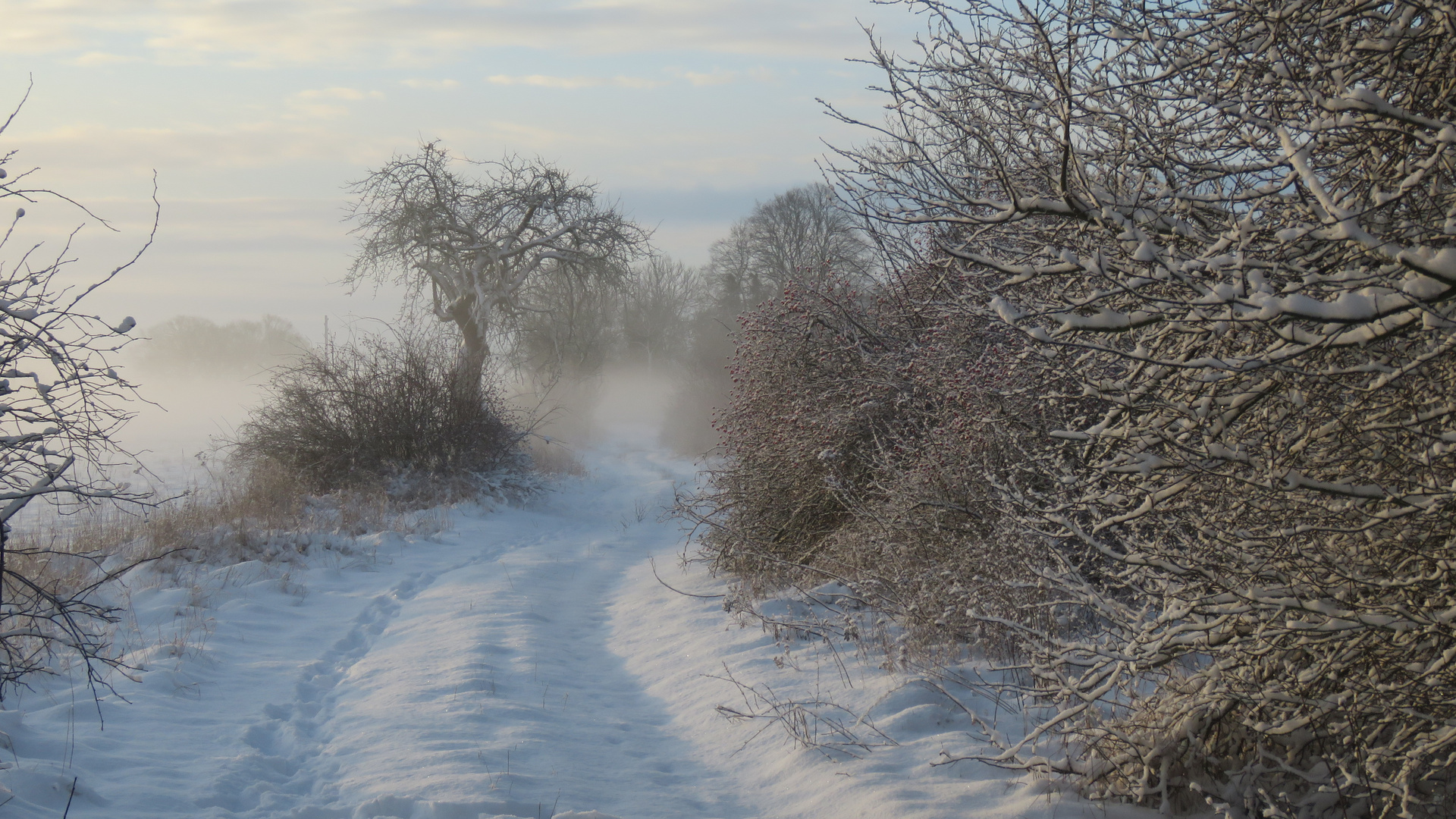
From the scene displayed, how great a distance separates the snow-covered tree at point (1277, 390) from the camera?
7.23 ft

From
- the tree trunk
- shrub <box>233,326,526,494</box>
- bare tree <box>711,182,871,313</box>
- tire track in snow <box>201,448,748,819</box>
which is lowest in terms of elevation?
tire track in snow <box>201,448,748,819</box>

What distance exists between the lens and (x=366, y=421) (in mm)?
15070

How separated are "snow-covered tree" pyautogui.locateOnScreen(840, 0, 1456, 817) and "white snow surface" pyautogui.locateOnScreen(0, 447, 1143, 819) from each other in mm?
872

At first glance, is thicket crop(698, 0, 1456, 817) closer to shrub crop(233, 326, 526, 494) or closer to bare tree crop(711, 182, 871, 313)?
shrub crop(233, 326, 526, 494)

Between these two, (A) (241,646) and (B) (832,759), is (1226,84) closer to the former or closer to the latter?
(B) (832,759)

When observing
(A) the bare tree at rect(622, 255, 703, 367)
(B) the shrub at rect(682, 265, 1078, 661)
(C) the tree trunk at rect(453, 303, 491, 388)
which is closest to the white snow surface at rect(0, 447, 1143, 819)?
(B) the shrub at rect(682, 265, 1078, 661)

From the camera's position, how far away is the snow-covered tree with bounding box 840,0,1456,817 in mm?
2205

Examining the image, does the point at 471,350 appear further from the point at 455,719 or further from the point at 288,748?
the point at 288,748

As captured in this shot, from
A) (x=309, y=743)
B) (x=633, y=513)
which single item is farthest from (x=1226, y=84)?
(x=633, y=513)

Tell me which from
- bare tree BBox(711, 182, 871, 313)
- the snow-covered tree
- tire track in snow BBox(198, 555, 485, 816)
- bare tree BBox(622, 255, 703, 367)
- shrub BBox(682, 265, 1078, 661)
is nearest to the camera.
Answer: the snow-covered tree

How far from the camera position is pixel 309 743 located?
4.76 m

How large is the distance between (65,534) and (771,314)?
8466 mm

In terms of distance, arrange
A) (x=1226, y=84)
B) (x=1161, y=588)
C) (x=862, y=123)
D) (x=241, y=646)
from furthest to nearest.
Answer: (x=241, y=646) → (x=862, y=123) → (x=1161, y=588) → (x=1226, y=84)

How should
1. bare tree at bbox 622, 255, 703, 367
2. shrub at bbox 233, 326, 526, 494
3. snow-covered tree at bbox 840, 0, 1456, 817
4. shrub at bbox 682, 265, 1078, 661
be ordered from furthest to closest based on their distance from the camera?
bare tree at bbox 622, 255, 703, 367 → shrub at bbox 233, 326, 526, 494 → shrub at bbox 682, 265, 1078, 661 → snow-covered tree at bbox 840, 0, 1456, 817
